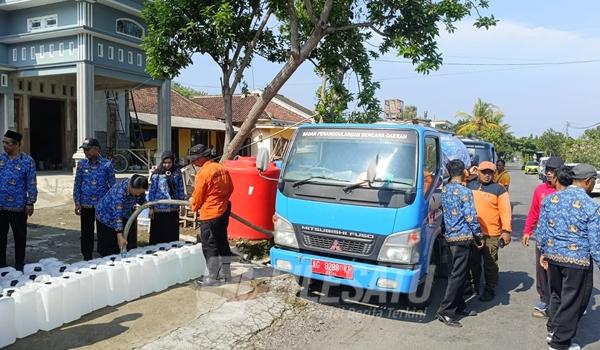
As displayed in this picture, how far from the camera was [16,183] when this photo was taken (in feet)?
19.2

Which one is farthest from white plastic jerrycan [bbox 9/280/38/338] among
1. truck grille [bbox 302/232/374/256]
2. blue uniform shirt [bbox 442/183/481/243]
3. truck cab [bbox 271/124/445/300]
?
blue uniform shirt [bbox 442/183/481/243]

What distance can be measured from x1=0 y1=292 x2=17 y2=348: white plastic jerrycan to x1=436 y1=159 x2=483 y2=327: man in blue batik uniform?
157 inches

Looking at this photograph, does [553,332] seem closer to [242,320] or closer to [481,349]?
[481,349]

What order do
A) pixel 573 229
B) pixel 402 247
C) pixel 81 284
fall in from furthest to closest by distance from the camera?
pixel 402 247
pixel 81 284
pixel 573 229

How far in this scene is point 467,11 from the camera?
8.08 m

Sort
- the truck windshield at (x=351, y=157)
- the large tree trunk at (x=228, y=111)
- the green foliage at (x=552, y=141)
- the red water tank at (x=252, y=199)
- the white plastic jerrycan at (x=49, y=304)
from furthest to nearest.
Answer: the green foliage at (x=552, y=141), the large tree trunk at (x=228, y=111), the red water tank at (x=252, y=199), the truck windshield at (x=351, y=157), the white plastic jerrycan at (x=49, y=304)

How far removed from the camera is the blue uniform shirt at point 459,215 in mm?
5008

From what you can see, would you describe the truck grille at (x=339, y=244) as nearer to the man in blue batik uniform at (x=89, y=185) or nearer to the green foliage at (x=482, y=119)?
the man in blue batik uniform at (x=89, y=185)

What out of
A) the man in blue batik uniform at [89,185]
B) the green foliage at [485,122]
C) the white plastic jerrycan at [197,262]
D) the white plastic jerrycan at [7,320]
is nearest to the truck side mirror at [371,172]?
the white plastic jerrycan at [197,262]

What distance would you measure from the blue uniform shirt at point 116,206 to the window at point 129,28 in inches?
388

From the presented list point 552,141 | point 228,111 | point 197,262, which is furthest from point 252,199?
point 552,141

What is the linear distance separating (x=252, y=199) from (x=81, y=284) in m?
3.47

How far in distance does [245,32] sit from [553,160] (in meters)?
5.78

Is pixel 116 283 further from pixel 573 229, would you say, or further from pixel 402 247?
pixel 573 229
